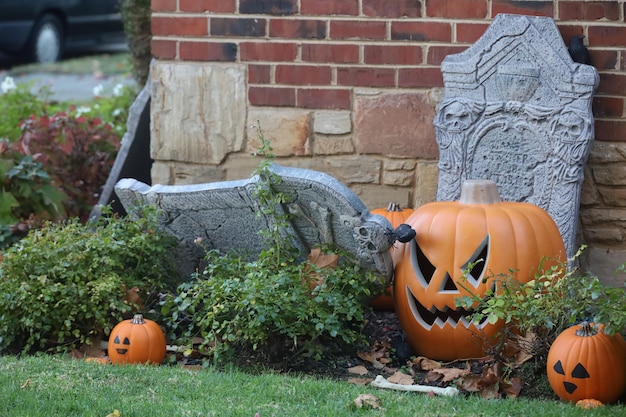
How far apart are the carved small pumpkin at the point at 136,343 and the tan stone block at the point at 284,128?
139cm

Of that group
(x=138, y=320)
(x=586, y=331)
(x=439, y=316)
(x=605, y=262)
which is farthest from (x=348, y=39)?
(x=586, y=331)

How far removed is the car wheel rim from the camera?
15.3 m

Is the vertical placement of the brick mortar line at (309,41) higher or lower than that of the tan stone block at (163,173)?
higher

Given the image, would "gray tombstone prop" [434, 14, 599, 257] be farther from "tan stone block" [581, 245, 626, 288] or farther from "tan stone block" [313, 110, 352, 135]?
"tan stone block" [313, 110, 352, 135]

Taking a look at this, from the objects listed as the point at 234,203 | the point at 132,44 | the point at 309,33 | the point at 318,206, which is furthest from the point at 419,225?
the point at 132,44

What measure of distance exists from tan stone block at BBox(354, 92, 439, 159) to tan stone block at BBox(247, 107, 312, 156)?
27 cm

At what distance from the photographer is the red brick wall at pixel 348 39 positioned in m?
4.68

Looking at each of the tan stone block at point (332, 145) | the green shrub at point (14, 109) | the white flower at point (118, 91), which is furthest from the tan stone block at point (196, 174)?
the white flower at point (118, 91)

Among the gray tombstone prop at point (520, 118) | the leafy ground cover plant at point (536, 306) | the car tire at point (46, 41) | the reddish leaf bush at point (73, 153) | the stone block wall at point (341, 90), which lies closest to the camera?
the leafy ground cover plant at point (536, 306)

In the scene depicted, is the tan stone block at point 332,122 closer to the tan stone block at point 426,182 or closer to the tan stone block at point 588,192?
the tan stone block at point 426,182

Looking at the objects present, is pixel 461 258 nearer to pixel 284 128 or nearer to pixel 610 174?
pixel 610 174

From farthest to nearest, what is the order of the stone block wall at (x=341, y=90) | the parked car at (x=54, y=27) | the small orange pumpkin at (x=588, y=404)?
the parked car at (x=54, y=27) → the stone block wall at (x=341, y=90) → the small orange pumpkin at (x=588, y=404)

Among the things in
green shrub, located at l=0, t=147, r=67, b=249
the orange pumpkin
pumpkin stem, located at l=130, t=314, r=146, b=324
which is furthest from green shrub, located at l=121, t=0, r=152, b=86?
pumpkin stem, located at l=130, t=314, r=146, b=324

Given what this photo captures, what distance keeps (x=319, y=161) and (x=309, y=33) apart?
66 centimetres
